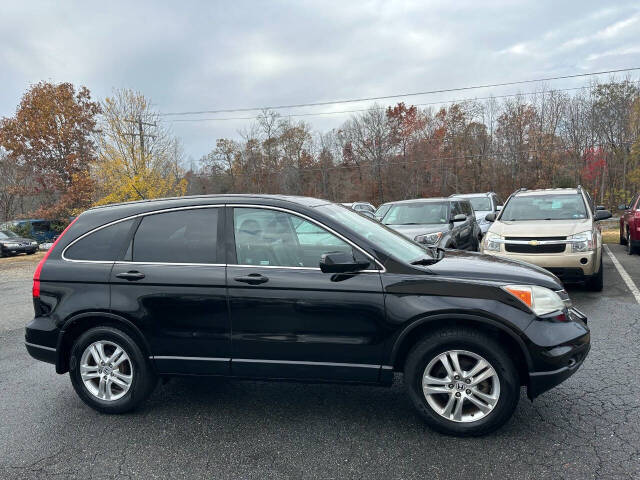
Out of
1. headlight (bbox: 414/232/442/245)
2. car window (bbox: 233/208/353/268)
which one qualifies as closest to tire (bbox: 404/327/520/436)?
car window (bbox: 233/208/353/268)

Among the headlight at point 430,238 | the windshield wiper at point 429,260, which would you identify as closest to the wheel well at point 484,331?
the windshield wiper at point 429,260

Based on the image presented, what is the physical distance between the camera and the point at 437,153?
45.9m

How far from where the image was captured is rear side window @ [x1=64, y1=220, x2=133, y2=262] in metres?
3.65

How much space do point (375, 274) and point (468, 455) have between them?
1.30m

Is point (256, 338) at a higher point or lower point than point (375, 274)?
lower

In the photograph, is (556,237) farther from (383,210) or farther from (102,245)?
(102,245)

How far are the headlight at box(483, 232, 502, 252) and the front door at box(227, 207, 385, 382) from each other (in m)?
4.96

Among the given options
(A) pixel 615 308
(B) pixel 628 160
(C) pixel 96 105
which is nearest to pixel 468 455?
Result: (A) pixel 615 308

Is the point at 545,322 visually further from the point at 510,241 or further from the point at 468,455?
the point at 510,241

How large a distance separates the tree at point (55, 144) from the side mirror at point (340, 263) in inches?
1197

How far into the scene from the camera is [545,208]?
27.6 ft

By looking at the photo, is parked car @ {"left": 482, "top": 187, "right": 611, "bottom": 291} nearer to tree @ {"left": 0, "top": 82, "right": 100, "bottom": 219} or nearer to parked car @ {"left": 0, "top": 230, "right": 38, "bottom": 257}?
parked car @ {"left": 0, "top": 230, "right": 38, "bottom": 257}

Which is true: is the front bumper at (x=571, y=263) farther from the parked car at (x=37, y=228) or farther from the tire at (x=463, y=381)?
the parked car at (x=37, y=228)

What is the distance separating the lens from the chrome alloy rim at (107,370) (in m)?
3.60
